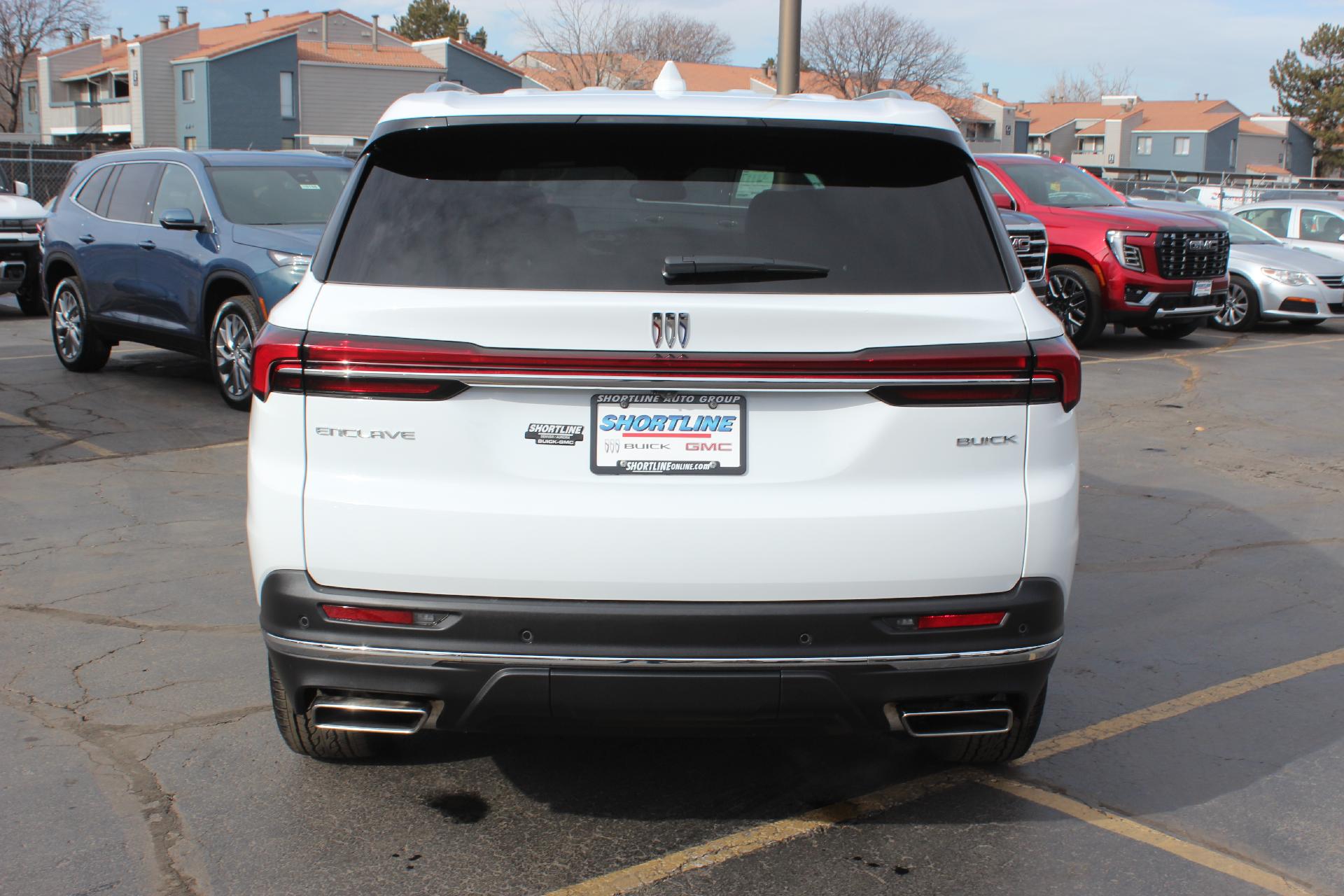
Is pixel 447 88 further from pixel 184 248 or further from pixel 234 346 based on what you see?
pixel 184 248

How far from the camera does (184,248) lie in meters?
10.4

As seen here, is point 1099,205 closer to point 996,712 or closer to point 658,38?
point 996,712

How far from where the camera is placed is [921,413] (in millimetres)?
3141

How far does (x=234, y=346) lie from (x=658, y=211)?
7407 millimetres

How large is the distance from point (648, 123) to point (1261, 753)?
2.83 m

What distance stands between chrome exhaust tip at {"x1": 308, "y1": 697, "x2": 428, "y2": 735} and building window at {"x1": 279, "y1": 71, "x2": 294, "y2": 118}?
6377 centimetres


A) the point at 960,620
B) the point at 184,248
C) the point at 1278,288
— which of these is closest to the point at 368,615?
the point at 960,620

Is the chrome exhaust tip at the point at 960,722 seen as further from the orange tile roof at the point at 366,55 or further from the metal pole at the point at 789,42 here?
the orange tile roof at the point at 366,55

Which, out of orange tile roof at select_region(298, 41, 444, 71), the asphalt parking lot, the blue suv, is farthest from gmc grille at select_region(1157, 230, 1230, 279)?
orange tile roof at select_region(298, 41, 444, 71)

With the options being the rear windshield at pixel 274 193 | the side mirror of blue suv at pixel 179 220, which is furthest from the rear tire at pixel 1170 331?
the side mirror of blue suv at pixel 179 220

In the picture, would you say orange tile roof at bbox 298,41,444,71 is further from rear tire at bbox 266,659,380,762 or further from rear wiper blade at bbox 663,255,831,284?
rear wiper blade at bbox 663,255,831,284

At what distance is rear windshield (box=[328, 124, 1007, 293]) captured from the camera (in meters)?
3.17

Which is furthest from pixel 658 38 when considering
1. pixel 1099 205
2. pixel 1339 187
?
pixel 1099 205

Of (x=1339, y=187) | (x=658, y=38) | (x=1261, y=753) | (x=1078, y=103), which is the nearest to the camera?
(x=1261, y=753)
